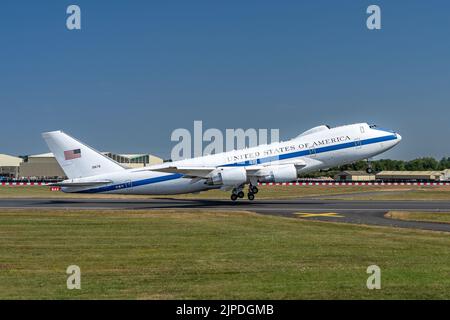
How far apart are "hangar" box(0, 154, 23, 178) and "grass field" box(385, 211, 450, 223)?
488 feet

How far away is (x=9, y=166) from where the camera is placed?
17688 cm

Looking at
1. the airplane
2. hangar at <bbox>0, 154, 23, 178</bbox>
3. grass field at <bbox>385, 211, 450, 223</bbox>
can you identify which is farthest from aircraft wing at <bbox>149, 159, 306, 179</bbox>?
hangar at <bbox>0, 154, 23, 178</bbox>

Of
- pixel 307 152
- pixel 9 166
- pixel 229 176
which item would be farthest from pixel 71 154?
pixel 9 166

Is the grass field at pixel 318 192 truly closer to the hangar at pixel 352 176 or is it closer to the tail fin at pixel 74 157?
the tail fin at pixel 74 157

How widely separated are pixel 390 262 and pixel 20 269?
1147 centimetres

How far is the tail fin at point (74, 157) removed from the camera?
49.3m

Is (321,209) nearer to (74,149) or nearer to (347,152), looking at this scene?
(347,152)

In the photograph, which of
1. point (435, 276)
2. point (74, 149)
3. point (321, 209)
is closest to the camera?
point (435, 276)

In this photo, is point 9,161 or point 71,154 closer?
point 71,154

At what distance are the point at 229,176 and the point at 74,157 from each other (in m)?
13.5

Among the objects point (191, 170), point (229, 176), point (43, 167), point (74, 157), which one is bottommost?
point (229, 176)

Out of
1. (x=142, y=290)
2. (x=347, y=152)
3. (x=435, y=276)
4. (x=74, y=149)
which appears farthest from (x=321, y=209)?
(x=142, y=290)

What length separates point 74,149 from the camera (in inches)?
1969

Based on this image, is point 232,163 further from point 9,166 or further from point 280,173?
point 9,166
